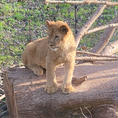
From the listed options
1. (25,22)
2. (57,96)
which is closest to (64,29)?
(57,96)

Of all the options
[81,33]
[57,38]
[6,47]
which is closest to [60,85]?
[57,38]

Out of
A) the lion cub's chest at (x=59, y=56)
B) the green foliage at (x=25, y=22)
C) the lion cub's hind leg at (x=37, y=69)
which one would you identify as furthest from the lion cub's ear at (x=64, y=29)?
the green foliage at (x=25, y=22)

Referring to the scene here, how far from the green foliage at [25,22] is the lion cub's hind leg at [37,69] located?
1821 mm

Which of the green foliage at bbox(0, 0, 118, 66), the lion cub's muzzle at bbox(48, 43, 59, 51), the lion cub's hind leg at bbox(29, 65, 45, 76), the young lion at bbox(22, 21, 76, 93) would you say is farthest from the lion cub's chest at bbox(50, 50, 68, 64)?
the green foliage at bbox(0, 0, 118, 66)

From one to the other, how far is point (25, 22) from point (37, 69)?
11.1 ft

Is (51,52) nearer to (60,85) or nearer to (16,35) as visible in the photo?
(60,85)

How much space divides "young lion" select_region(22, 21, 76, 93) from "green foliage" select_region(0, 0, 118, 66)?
2021 mm

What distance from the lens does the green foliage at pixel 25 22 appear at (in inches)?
265

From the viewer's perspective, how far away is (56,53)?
391 cm

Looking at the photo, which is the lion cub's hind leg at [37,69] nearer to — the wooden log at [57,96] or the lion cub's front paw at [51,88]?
the wooden log at [57,96]

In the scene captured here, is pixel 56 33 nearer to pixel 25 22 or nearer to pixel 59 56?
pixel 59 56

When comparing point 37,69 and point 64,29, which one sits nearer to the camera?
point 64,29

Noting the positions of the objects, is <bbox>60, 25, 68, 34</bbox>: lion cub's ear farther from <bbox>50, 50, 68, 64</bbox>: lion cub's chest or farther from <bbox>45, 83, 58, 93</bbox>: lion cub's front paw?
<bbox>45, 83, 58, 93</bbox>: lion cub's front paw

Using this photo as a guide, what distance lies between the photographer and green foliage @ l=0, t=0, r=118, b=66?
6723 mm
